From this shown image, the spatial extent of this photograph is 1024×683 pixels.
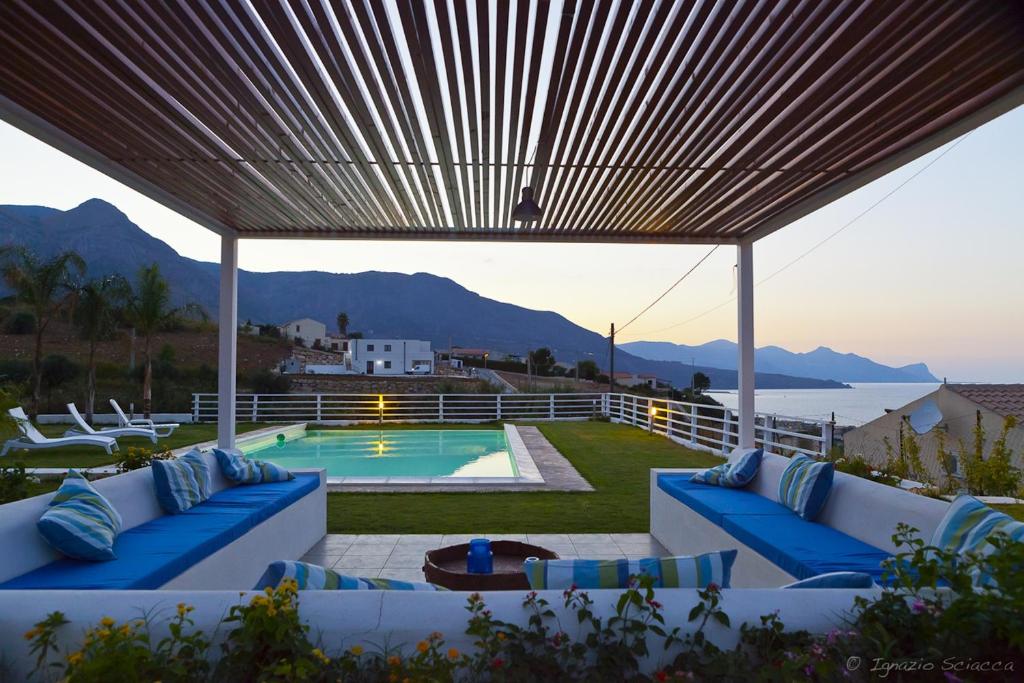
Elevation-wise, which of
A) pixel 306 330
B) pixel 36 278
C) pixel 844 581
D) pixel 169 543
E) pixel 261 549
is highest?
pixel 306 330

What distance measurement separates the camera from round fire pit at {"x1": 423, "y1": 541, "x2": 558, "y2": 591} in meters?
2.92

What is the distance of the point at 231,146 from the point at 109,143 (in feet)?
2.53

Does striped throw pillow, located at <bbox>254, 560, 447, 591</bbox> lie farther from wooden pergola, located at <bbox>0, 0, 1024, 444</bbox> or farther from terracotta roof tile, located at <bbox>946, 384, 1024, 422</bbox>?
terracotta roof tile, located at <bbox>946, 384, 1024, 422</bbox>

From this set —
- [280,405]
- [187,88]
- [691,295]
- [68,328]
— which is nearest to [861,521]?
[187,88]

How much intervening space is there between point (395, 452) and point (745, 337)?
649 centimetres

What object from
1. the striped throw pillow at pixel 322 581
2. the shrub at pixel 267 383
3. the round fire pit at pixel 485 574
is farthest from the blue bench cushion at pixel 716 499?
the shrub at pixel 267 383

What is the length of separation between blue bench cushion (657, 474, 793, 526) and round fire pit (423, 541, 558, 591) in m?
1.22

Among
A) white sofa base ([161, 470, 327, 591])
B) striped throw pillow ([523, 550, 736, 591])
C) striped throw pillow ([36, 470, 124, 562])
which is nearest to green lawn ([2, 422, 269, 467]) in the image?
white sofa base ([161, 470, 327, 591])

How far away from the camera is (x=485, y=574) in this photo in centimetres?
301

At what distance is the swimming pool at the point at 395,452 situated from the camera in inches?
380

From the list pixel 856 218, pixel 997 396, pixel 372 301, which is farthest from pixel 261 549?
pixel 372 301

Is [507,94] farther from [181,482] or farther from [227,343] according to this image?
[227,343]

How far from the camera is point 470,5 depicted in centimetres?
272

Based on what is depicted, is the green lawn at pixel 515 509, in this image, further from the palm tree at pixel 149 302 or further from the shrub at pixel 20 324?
the shrub at pixel 20 324
